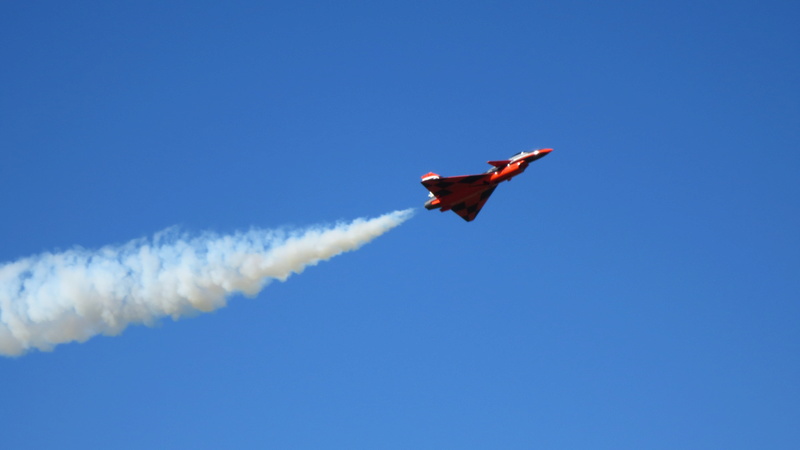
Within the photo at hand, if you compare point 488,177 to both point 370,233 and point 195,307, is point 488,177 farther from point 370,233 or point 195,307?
point 195,307

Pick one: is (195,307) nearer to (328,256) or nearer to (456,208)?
(328,256)

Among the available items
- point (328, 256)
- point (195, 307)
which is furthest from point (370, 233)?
point (195, 307)

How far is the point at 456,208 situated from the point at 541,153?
7.89 m

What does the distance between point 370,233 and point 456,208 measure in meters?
7.79

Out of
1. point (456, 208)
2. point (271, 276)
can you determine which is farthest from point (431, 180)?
point (271, 276)

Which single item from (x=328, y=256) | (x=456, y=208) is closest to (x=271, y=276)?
(x=328, y=256)

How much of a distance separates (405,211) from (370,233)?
3.78 m

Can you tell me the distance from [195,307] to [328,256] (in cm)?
1086

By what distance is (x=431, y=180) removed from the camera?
13125 centimetres

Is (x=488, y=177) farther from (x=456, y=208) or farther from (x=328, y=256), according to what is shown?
(x=328, y=256)

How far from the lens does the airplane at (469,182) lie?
132 metres

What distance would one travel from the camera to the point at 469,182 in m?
133

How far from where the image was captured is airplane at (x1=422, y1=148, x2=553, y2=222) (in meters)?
132

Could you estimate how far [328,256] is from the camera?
140m
